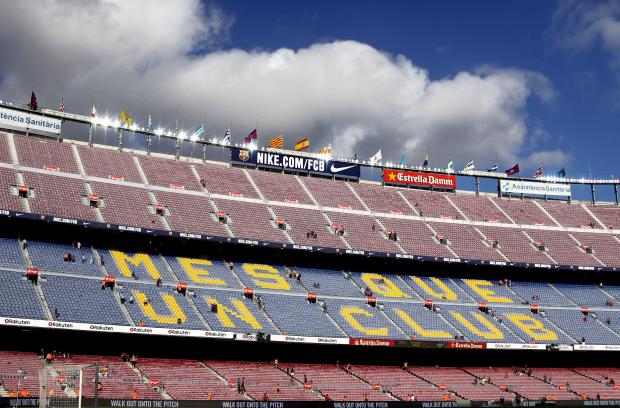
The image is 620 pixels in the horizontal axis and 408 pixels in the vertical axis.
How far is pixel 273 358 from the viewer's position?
2562 inches

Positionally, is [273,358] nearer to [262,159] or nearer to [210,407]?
[210,407]

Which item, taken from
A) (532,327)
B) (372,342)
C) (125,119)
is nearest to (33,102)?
(125,119)

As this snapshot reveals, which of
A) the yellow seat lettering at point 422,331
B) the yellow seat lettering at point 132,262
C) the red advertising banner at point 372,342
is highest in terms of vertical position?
the yellow seat lettering at point 132,262

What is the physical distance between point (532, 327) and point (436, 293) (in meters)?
11.2

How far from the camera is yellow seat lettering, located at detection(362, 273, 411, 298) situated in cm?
7481

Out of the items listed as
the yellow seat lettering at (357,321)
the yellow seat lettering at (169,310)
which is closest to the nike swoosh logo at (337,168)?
the yellow seat lettering at (357,321)

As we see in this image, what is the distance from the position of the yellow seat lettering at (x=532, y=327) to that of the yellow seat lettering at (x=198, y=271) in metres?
33.7

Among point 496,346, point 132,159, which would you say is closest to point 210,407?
point 496,346

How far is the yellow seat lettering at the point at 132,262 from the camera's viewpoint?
6456 cm

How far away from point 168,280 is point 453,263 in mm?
36199

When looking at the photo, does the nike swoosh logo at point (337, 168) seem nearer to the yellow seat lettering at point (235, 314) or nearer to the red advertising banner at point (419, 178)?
the red advertising banner at point (419, 178)

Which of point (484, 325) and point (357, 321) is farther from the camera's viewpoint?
point (484, 325)

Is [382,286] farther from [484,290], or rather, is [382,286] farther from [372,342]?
[484,290]

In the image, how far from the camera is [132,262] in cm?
6606
